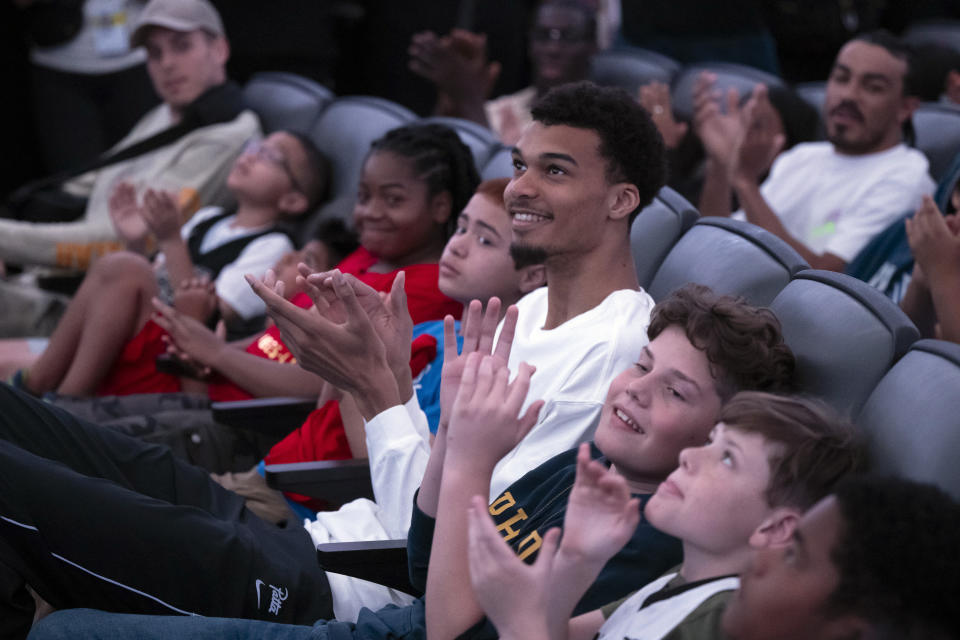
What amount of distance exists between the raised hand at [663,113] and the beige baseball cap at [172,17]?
1.50 meters

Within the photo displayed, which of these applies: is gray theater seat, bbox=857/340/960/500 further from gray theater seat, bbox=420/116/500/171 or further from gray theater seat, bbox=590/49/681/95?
gray theater seat, bbox=590/49/681/95

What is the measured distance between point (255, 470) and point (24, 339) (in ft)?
4.13

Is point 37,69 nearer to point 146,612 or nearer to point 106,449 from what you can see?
point 106,449

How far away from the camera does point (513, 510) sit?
4.84 ft

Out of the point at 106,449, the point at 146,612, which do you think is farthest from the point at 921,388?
the point at 106,449

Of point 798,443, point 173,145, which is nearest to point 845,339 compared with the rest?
point 798,443

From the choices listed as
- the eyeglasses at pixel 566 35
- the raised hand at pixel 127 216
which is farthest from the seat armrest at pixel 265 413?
the eyeglasses at pixel 566 35

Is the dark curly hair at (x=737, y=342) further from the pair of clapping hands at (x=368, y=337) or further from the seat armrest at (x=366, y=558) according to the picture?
the seat armrest at (x=366, y=558)

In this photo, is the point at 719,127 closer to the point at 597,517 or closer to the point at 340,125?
the point at 340,125

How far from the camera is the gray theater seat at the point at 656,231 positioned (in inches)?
78.0

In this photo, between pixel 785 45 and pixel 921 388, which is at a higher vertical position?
pixel 921 388

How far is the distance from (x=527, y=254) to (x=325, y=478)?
0.48m

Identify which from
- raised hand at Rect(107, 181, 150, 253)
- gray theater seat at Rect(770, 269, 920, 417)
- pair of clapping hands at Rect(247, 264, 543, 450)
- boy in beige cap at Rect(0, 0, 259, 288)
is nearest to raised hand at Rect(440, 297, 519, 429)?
pair of clapping hands at Rect(247, 264, 543, 450)

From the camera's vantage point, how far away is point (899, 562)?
882mm
